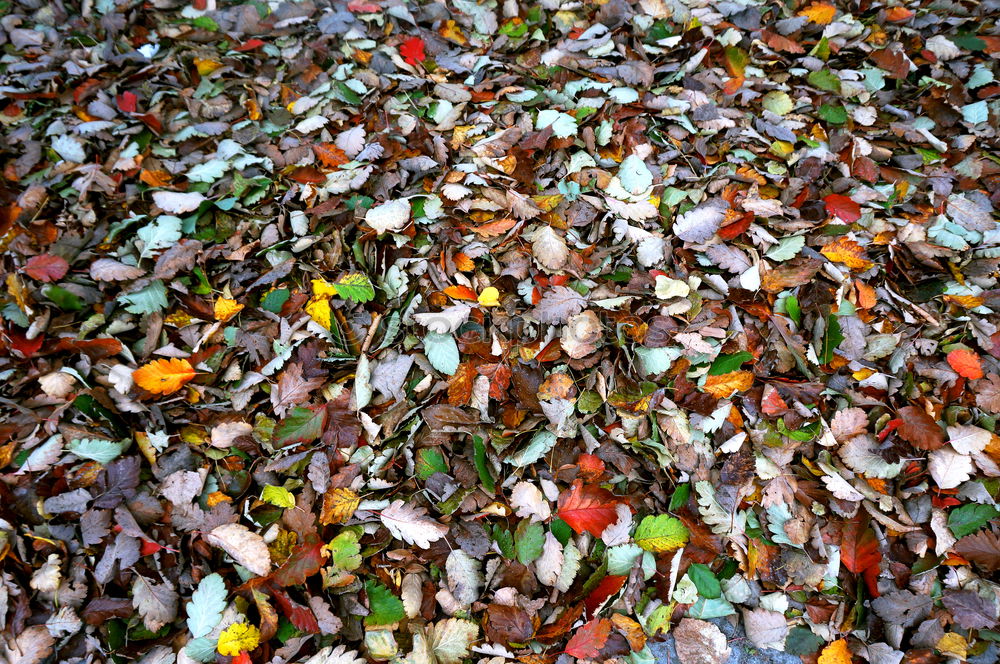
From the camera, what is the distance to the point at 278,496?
1.86 m

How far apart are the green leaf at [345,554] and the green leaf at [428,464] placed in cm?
29

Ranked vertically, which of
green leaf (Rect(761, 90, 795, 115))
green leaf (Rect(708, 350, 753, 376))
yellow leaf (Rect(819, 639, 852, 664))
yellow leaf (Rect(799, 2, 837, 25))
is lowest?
yellow leaf (Rect(819, 639, 852, 664))

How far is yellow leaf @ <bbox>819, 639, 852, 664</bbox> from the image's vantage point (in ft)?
5.71

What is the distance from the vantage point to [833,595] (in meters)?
1.83

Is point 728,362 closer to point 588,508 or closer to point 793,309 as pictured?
point 793,309

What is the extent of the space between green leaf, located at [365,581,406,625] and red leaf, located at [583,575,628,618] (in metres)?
0.56

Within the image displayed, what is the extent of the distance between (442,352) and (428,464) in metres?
0.38

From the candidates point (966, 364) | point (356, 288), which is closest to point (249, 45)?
point (356, 288)

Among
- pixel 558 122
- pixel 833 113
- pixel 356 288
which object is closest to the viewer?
pixel 356 288

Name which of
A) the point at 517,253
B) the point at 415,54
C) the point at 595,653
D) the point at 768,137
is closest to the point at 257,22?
the point at 415,54

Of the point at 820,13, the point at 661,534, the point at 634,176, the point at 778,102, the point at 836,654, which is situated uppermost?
the point at 820,13

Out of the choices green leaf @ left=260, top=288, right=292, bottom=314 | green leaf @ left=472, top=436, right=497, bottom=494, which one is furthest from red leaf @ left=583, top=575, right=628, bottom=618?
green leaf @ left=260, top=288, right=292, bottom=314

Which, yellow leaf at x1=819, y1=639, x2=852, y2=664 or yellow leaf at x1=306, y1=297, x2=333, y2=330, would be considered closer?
yellow leaf at x1=819, y1=639, x2=852, y2=664

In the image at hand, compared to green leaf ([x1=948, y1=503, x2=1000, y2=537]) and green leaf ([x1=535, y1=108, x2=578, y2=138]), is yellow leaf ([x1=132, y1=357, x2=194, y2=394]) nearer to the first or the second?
green leaf ([x1=535, y1=108, x2=578, y2=138])
